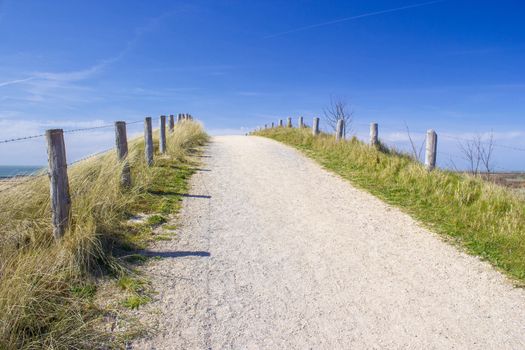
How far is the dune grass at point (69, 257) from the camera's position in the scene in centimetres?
358

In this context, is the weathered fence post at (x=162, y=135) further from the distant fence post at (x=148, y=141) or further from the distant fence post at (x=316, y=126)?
the distant fence post at (x=316, y=126)

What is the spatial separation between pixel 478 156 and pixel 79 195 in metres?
10.4

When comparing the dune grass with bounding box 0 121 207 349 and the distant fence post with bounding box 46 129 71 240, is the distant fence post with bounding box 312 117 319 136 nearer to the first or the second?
the dune grass with bounding box 0 121 207 349

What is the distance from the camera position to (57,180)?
16.7 feet

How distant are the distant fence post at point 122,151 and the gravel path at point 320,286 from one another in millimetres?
1378

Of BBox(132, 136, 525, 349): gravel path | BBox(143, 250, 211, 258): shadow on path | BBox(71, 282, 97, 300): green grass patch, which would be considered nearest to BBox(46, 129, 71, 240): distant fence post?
BBox(71, 282, 97, 300): green grass patch

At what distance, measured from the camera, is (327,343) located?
3746 mm

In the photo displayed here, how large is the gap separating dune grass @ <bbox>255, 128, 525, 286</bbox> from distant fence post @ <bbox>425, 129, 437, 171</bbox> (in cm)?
A: 29

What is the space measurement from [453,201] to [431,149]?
2.69 meters

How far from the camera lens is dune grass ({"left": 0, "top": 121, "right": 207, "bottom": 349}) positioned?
11.8ft

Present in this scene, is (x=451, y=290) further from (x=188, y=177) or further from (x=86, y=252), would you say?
(x=188, y=177)

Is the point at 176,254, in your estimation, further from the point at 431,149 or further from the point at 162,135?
the point at 162,135

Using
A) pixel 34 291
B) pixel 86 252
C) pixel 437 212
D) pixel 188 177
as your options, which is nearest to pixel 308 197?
pixel 437 212

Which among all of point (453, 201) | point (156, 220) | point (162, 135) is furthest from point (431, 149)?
point (162, 135)
